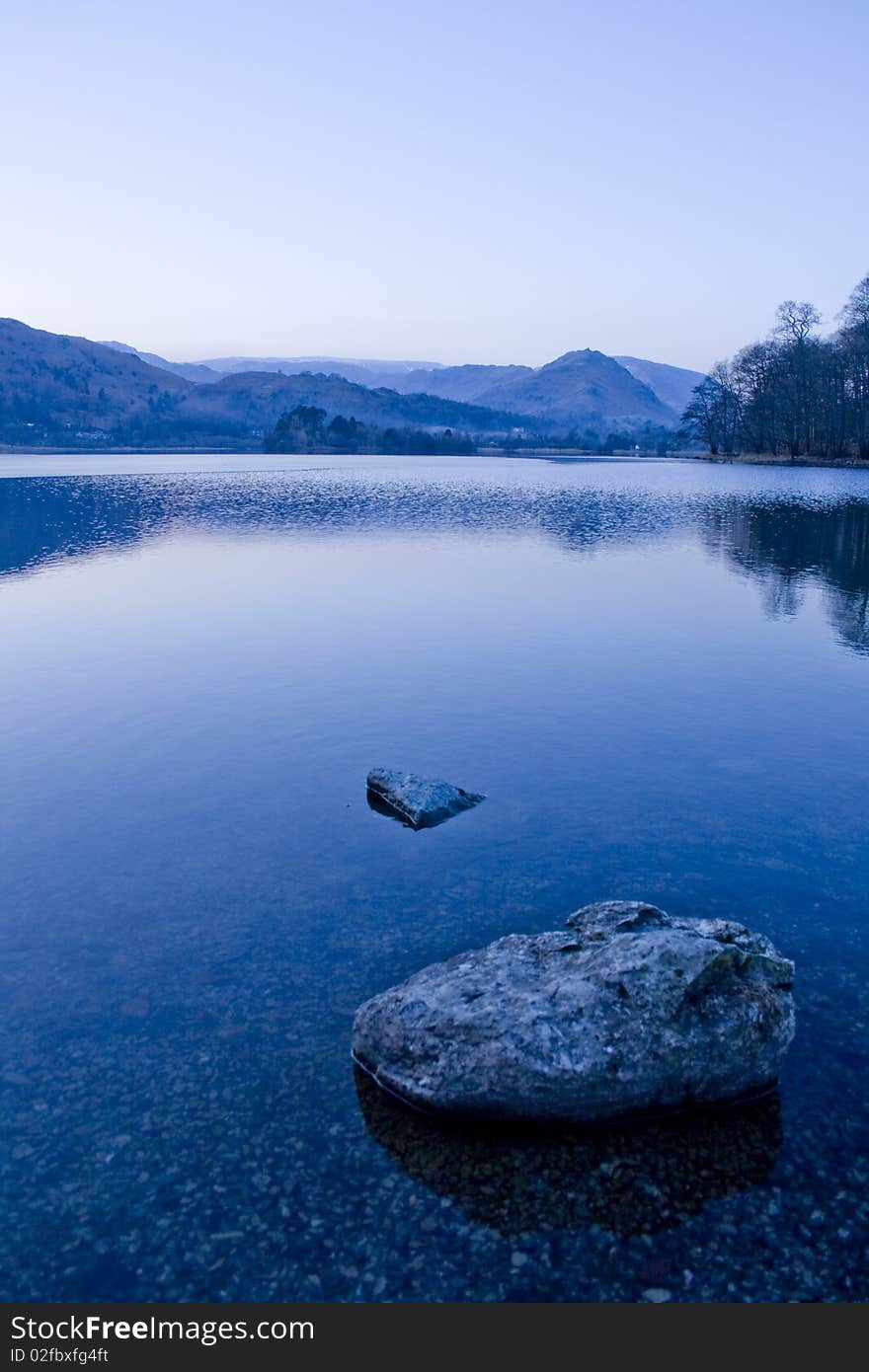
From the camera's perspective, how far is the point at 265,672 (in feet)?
93.9

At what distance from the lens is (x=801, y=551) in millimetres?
55031

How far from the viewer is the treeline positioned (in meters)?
128

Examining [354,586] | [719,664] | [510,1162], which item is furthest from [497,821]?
[354,586]

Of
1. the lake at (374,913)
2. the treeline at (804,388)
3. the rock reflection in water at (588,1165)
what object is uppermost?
the treeline at (804,388)

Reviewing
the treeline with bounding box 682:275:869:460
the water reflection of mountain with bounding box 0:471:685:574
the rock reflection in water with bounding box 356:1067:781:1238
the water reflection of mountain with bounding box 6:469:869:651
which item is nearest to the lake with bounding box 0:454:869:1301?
the rock reflection in water with bounding box 356:1067:781:1238

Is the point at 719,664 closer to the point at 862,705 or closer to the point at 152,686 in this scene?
the point at 862,705

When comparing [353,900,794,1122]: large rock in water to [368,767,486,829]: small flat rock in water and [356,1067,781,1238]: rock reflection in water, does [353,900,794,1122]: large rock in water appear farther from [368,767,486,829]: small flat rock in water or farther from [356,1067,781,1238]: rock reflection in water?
[368,767,486,829]: small flat rock in water

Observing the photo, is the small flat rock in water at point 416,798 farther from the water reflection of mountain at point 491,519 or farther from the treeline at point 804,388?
the treeline at point 804,388

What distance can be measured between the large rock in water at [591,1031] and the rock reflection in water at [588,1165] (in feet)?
0.71

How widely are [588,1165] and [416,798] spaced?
29.9 feet

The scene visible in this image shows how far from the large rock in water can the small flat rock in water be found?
635cm

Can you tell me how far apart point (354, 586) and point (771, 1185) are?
39.0 meters

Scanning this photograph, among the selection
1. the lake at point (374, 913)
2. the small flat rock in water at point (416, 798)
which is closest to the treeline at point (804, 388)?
the lake at point (374, 913)

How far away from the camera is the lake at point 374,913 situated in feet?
26.1
